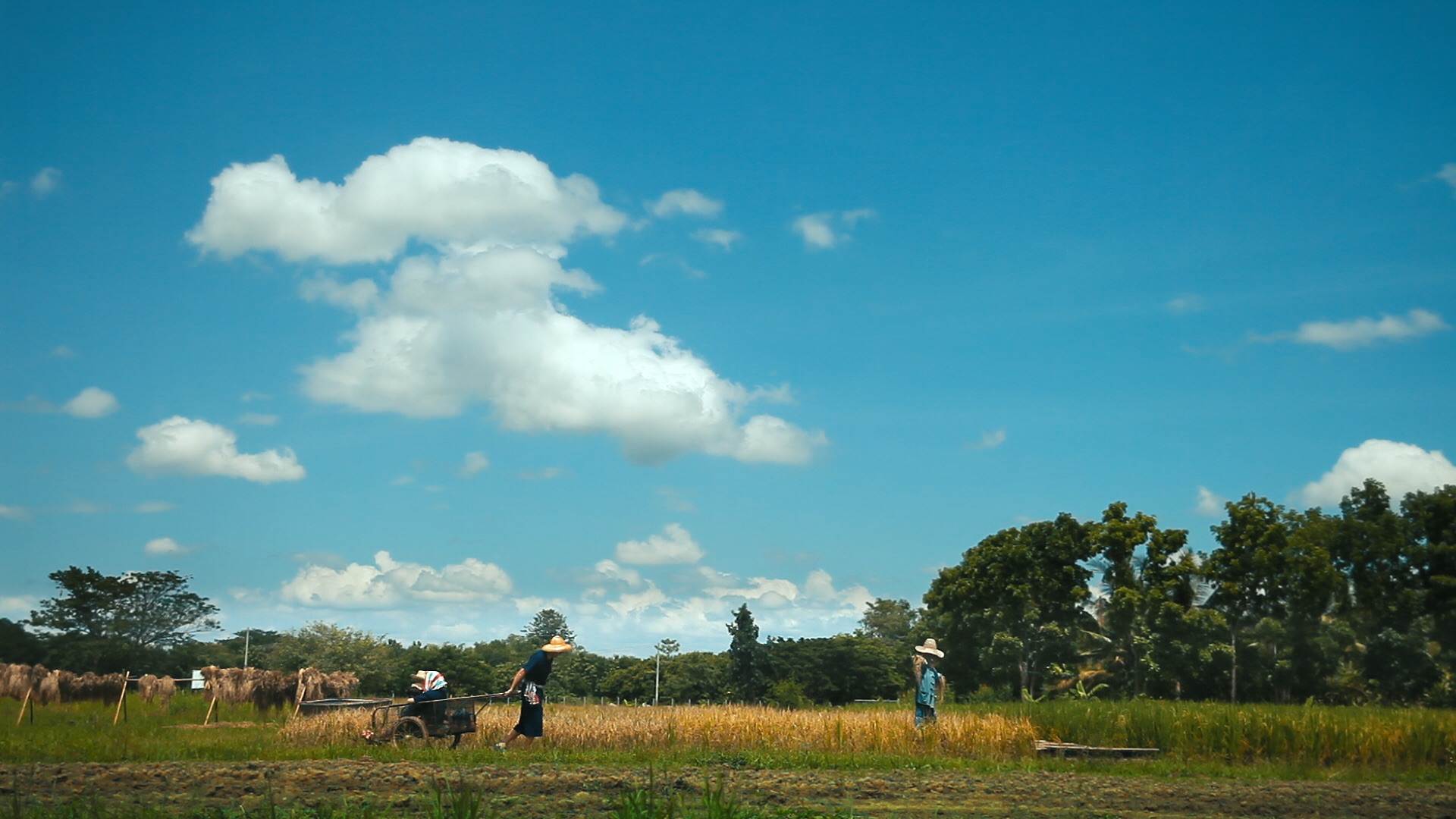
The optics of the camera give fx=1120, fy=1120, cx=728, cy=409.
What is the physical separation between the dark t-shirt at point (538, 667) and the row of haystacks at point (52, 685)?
1843 centimetres

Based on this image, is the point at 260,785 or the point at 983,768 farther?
the point at 983,768

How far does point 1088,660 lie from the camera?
5028 cm

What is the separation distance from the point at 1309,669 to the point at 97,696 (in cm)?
4235

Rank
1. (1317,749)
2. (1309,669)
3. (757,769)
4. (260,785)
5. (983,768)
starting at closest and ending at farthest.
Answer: (260,785)
(757,769)
(983,768)
(1317,749)
(1309,669)

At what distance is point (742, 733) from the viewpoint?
62.5 ft

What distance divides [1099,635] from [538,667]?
3903cm

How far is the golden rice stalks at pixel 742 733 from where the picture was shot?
60.7 feet

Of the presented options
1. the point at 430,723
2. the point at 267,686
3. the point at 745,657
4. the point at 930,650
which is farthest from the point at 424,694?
the point at 745,657

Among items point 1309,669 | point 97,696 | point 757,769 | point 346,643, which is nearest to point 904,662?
point 1309,669

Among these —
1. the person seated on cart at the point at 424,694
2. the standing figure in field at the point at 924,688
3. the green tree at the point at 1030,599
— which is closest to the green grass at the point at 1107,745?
the person seated on cart at the point at 424,694

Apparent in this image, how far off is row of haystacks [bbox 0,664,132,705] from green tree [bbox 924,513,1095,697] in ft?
117

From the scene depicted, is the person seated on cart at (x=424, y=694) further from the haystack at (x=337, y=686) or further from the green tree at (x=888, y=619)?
the green tree at (x=888, y=619)

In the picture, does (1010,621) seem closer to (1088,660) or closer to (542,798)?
(1088,660)

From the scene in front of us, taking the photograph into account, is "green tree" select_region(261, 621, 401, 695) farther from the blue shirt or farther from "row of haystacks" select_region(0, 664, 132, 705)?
the blue shirt
